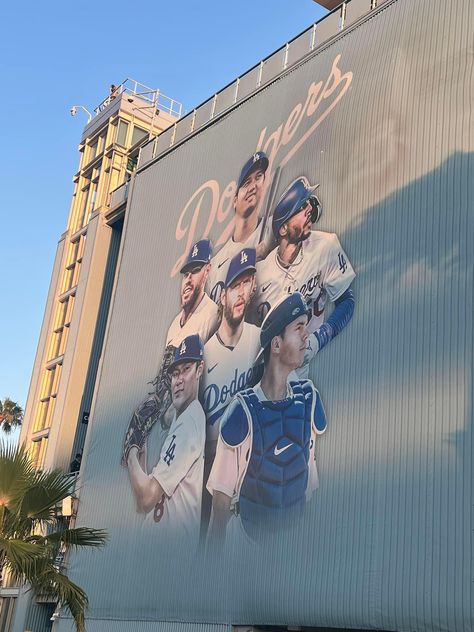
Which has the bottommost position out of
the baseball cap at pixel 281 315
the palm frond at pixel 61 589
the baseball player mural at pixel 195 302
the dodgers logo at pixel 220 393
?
the palm frond at pixel 61 589

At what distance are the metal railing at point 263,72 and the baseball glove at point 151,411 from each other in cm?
938

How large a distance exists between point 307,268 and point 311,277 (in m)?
0.42

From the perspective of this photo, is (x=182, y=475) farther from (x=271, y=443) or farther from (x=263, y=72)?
(x=263, y=72)

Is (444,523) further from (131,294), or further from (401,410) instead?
→ (131,294)

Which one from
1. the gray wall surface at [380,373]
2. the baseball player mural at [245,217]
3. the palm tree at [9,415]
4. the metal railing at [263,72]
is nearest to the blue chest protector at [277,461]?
the gray wall surface at [380,373]

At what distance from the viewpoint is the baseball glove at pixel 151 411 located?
28688mm

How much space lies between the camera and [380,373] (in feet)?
65.6

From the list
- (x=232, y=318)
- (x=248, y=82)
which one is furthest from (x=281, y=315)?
(x=248, y=82)

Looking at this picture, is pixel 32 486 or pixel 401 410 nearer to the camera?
pixel 32 486

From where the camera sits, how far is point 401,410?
19.1 meters

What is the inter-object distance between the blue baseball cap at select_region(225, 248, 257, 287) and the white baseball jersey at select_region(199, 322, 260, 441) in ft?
6.12

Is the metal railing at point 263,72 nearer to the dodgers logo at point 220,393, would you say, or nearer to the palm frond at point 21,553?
the dodgers logo at point 220,393

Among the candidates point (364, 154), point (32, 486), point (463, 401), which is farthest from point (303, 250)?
point (32, 486)

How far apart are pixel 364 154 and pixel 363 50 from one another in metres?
3.58
